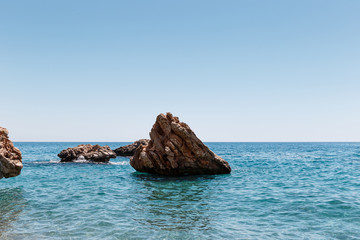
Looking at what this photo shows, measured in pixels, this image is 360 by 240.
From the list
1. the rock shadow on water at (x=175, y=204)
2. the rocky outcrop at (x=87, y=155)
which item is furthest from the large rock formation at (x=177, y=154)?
the rocky outcrop at (x=87, y=155)

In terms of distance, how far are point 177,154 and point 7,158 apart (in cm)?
1627

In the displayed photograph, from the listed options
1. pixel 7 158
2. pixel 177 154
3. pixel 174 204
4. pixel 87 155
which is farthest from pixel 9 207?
pixel 87 155

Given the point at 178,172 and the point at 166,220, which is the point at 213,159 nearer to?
the point at 178,172

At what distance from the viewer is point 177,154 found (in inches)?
1260

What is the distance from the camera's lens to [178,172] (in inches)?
1266

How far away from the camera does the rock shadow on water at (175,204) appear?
14141mm

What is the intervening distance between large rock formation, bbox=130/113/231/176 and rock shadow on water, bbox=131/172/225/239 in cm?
199

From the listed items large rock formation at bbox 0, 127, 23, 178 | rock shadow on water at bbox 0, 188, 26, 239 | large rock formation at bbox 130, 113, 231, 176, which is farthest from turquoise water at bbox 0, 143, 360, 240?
large rock formation at bbox 130, 113, 231, 176

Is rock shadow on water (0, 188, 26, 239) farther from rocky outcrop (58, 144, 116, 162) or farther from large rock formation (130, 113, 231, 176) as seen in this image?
rocky outcrop (58, 144, 116, 162)

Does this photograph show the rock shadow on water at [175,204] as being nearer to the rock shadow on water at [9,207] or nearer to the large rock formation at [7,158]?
the rock shadow on water at [9,207]

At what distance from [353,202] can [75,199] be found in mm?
18145

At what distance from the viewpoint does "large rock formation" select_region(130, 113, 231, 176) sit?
3197 cm

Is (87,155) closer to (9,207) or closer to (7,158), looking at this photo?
(7,158)

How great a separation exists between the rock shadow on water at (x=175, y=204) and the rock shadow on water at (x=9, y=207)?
611cm
